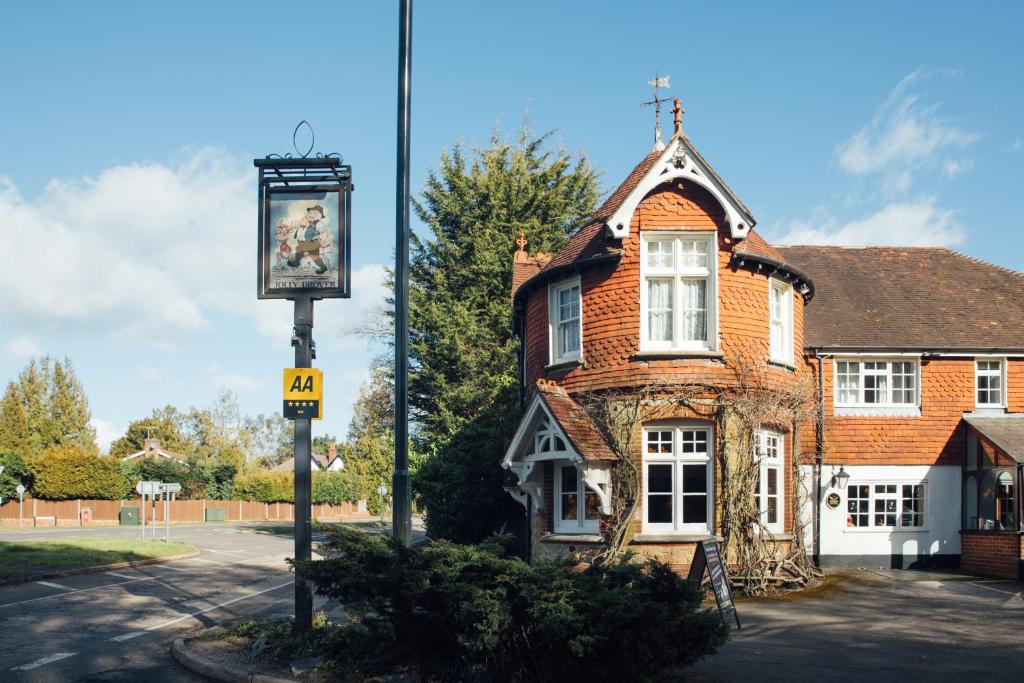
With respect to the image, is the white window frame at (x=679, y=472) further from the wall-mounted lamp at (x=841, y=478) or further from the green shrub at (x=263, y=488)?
the green shrub at (x=263, y=488)

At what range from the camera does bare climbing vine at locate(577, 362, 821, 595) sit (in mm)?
17047

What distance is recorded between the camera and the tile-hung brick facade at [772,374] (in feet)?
57.1

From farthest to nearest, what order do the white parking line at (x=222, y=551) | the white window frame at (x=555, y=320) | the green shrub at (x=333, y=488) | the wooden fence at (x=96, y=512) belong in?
the green shrub at (x=333, y=488)
the wooden fence at (x=96, y=512)
the white parking line at (x=222, y=551)
the white window frame at (x=555, y=320)

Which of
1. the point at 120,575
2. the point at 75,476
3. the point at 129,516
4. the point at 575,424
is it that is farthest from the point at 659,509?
the point at 75,476

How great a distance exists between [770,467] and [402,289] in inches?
413

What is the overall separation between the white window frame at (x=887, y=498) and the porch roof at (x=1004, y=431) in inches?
69.6

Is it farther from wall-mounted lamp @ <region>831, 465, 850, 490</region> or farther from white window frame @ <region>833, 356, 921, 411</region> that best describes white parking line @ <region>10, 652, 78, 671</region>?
white window frame @ <region>833, 356, 921, 411</region>

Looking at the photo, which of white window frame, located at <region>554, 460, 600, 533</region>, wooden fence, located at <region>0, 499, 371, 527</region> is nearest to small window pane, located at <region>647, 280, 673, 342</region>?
white window frame, located at <region>554, 460, 600, 533</region>

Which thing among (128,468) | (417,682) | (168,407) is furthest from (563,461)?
(168,407)

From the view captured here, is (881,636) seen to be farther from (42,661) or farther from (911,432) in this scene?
(911,432)

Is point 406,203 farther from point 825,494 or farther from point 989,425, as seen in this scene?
point 989,425

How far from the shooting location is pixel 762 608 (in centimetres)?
1558

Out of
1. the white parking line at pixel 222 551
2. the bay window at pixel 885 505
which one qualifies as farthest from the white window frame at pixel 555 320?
the white parking line at pixel 222 551

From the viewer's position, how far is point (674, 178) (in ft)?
57.0
